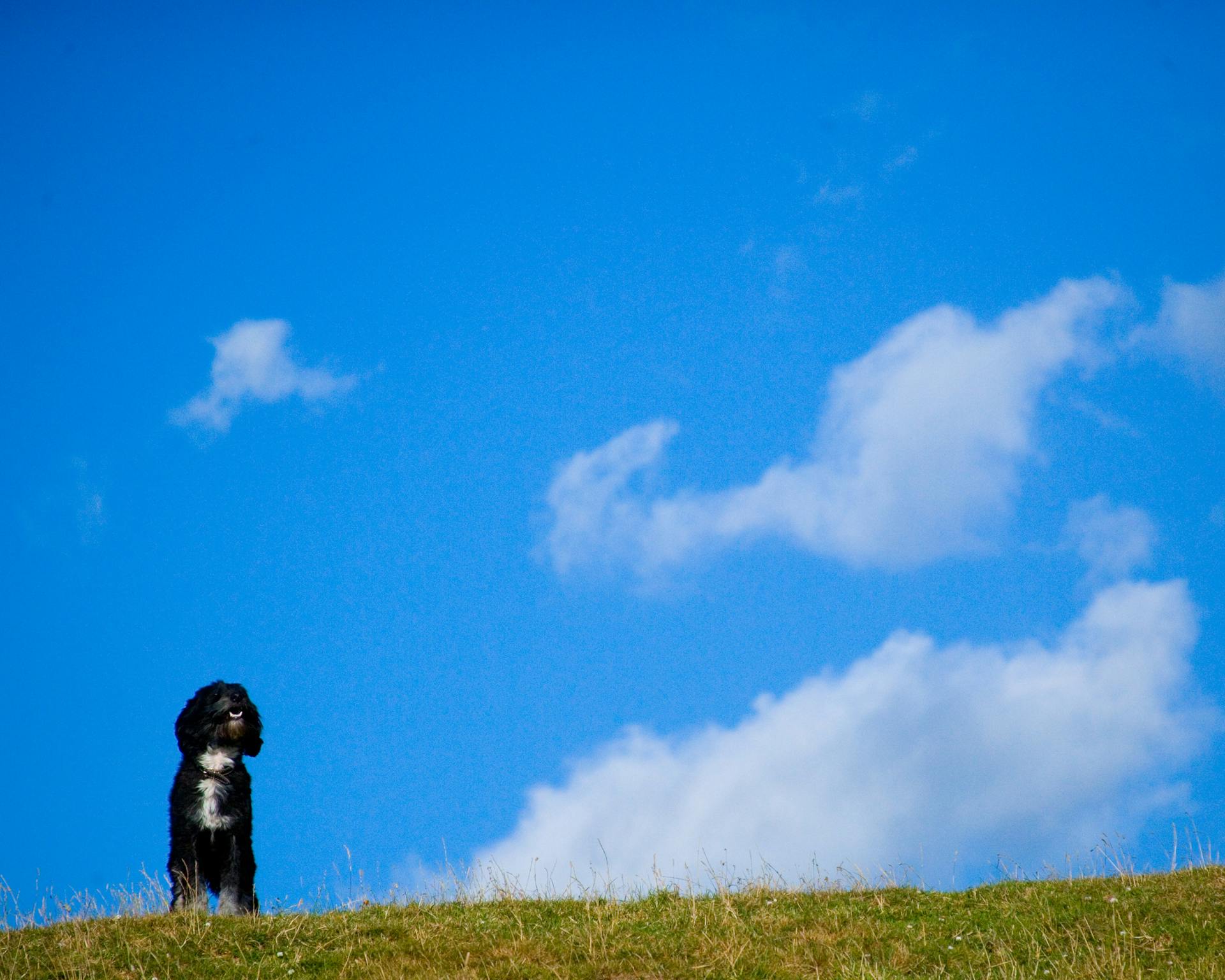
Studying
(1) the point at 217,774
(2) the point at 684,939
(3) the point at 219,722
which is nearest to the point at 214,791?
(1) the point at 217,774

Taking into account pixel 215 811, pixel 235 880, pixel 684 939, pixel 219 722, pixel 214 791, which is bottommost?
pixel 684 939

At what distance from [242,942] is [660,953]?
4.91 metres

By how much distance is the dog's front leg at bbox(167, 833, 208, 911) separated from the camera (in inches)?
584

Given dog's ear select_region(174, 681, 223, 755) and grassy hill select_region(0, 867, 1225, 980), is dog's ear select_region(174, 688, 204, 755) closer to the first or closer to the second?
dog's ear select_region(174, 681, 223, 755)

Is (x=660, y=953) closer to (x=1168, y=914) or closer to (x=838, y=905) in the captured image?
(x=838, y=905)

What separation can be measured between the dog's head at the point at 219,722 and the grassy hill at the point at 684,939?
2262mm

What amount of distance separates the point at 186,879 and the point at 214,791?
3.73 ft

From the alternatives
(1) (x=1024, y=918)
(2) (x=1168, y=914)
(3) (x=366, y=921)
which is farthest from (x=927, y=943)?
(3) (x=366, y=921)

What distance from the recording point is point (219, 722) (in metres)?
15.5

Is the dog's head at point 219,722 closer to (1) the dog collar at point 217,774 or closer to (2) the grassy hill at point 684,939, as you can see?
(1) the dog collar at point 217,774

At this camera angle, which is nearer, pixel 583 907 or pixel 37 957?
pixel 37 957

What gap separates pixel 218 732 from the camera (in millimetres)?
15500

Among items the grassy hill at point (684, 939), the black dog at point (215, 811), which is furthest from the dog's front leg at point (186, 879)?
the grassy hill at point (684, 939)

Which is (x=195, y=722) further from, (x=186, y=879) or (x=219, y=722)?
(x=186, y=879)
